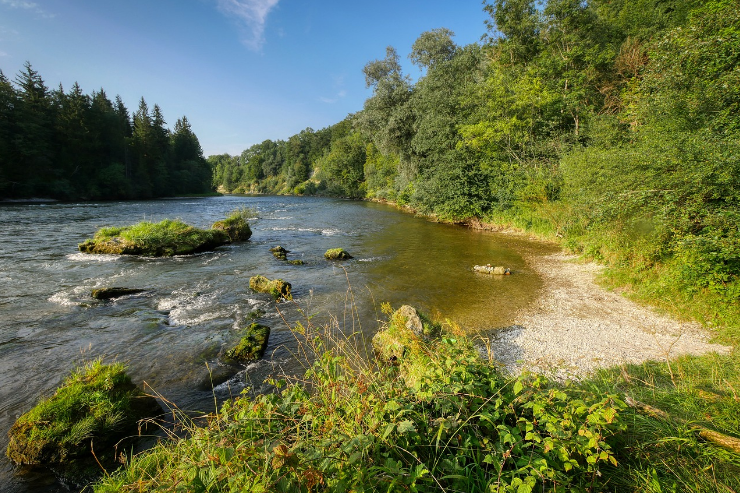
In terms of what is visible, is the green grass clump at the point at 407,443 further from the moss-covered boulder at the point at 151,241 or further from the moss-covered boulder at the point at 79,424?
the moss-covered boulder at the point at 151,241

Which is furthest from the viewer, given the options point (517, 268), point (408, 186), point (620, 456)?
point (408, 186)

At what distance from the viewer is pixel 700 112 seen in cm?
812

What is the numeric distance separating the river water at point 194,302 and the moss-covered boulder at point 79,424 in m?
0.22

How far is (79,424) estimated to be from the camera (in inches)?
155

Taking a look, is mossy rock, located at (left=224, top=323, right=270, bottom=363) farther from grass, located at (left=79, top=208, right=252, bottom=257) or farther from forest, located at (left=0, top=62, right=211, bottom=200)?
forest, located at (left=0, top=62, right=211, bottom=200)

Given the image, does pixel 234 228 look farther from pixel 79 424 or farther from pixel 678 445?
pixel 678 445

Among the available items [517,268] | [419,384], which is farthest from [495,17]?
[419,384]

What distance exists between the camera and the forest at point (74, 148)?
3819cm

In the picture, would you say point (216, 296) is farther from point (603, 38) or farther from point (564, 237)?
point (603, 38)

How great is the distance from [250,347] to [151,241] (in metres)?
11.5

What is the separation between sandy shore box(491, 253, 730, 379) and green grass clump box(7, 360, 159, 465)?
19.3 feet

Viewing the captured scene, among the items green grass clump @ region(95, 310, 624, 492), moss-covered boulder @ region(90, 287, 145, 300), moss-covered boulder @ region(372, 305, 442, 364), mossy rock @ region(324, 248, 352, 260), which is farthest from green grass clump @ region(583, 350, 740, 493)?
moss-covered boulder @ region(90, 287, 145, 300)

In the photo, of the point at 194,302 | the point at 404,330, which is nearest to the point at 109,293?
the point at 194,302

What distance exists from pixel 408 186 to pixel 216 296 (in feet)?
84.1
